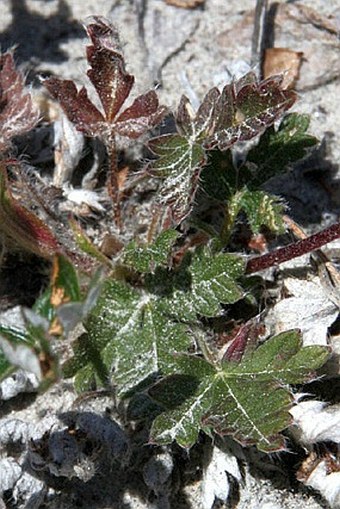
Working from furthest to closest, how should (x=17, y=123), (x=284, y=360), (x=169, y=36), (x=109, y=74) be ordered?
(x=169, y=36), (x=17, y=123), (x=109, y=74), (x=284, y=360)

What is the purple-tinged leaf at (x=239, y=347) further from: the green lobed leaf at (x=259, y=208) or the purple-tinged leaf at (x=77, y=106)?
the purple-tinged leaf at (x=77, y=106)

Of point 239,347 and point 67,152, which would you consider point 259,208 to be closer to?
point 239,347

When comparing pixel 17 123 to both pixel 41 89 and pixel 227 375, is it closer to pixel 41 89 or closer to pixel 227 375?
pixel 41 89

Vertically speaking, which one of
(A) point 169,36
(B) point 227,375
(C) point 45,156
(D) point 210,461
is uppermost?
(A) point 169,36

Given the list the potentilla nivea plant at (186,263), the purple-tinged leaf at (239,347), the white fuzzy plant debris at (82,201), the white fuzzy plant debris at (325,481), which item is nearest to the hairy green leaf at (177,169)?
the potentilla nivea plant at (186,263)

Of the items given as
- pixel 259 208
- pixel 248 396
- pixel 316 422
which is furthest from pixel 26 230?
pixel 316 422

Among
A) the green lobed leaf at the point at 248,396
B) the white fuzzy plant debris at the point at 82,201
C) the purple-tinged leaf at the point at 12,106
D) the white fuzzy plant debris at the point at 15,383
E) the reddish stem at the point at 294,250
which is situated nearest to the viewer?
the green lobed leaf at the point at 248,396

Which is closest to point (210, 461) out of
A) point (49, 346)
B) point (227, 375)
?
point (227, 375)
